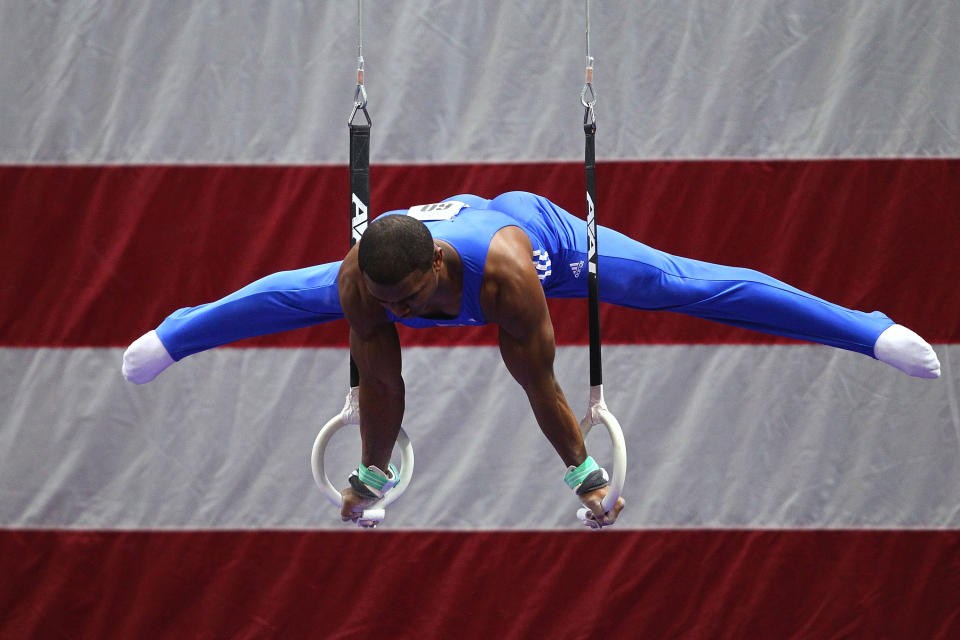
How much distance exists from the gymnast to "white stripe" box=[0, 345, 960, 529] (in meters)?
0.82

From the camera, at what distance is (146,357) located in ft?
8.22

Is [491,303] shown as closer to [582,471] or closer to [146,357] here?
[582,471]

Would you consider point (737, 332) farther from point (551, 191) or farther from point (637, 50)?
point (637, 50)

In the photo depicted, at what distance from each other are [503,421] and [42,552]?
159 centimetres

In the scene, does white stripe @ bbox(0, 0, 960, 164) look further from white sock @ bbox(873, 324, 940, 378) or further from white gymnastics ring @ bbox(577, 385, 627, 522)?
white gymnastics ring @ bbox(577, 385, 627, 522)

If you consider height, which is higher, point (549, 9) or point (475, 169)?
point (549, 9)

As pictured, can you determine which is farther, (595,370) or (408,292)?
(595,370)

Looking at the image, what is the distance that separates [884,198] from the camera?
3303 millimetres

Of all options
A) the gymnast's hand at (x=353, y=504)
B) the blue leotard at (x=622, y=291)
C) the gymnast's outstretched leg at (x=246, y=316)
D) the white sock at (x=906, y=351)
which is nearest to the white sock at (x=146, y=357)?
the gymnast's outstretched leg at (x=246, y=316)

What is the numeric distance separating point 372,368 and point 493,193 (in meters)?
1.29

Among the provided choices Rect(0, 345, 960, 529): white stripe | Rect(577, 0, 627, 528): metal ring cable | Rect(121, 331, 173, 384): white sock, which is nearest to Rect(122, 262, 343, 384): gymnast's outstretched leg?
Rect(121, 331, 173, 384): white sock

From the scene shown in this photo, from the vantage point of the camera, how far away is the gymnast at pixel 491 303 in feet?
6.59

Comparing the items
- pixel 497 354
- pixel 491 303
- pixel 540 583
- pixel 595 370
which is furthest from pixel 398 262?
pixel 540 583

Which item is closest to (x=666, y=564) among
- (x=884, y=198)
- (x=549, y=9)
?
(x=884, y=198)
